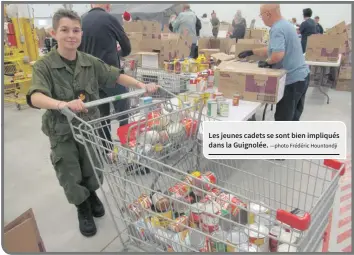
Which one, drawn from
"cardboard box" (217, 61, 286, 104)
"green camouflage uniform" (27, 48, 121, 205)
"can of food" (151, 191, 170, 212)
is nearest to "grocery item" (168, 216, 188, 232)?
"can of food" (151, 191, 170, 212)

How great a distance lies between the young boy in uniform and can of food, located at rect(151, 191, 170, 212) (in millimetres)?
388

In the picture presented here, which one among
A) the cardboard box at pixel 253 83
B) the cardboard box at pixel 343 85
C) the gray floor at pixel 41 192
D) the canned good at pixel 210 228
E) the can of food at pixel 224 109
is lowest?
the gray floor at pixel 41 192

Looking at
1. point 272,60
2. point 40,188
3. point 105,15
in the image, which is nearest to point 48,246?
point 40,188

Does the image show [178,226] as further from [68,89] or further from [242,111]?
[242,111]

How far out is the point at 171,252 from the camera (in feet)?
4.88

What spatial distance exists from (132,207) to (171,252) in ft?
0.95

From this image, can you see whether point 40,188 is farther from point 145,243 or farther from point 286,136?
point 286,136

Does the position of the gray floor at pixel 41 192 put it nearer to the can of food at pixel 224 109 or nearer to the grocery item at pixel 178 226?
the grocery item at pixel 178 226

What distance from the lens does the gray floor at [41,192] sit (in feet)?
6.40

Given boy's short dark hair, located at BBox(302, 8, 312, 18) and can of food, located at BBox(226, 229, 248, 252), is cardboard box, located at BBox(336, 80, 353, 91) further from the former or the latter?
can of food, located at BBox(226, 229, 248, 252)

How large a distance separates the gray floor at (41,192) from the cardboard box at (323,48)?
3.18 feet

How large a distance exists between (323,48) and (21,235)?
15.7ft

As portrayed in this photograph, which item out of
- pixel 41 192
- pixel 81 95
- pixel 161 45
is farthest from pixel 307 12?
pixel 41 192
